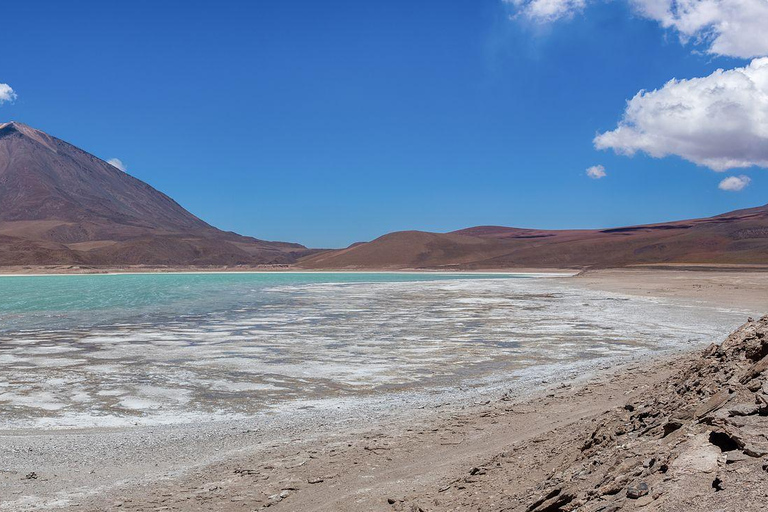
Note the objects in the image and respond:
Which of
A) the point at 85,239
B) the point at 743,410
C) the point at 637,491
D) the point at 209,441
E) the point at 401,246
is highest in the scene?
the point at 85,239

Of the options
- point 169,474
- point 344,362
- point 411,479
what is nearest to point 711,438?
point 411,479

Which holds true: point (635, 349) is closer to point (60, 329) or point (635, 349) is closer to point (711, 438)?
point (711, 438)

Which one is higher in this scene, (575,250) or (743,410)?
(575,250)

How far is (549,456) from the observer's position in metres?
4.80

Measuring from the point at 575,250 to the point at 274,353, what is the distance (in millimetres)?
108520

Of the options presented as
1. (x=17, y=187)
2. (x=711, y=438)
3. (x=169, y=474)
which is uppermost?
(x=17, y=187)

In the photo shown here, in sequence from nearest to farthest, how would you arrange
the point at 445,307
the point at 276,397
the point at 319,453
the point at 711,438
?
the point at 711,438, the point at 319,453, the point at 276,397, the point at 445,307

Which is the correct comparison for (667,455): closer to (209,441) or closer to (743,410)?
(743,410)

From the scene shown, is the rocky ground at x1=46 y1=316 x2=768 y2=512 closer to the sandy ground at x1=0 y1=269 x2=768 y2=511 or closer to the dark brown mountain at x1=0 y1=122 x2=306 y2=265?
the sandy ground at x1=0 y1=269 x2=768 y2=511

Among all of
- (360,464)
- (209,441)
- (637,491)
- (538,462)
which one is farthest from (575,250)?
(637,491)

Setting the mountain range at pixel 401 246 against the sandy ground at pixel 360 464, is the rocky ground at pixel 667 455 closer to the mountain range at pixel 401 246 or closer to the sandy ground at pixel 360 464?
the sandy ground at pixel 360 464

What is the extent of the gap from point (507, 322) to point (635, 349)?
5721 mm

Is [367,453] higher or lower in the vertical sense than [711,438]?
lower

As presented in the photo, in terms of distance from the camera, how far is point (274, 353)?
1202 cm
